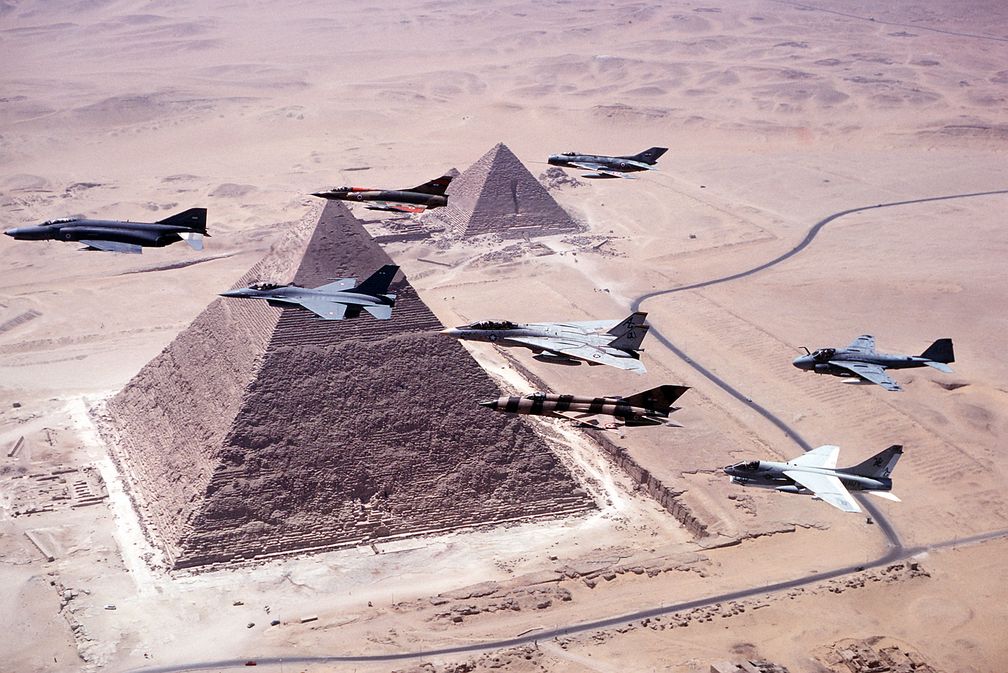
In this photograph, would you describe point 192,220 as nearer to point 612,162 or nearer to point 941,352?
point 612,162

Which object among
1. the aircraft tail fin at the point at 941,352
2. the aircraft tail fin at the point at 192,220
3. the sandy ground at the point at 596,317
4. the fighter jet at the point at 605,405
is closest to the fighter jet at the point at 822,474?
the aircraft tail fin at the point at 941,352

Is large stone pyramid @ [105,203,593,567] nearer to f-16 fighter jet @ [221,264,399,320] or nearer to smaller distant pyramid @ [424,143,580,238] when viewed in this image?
f-16 fighter jet @ [221,264,399,320]

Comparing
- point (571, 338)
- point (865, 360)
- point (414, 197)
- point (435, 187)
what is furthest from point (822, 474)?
point (414, 197)

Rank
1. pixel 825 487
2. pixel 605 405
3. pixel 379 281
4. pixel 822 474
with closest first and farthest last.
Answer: pixel 379 281 < pixel 605 405 < pixel 825 487 < pixel 822 474

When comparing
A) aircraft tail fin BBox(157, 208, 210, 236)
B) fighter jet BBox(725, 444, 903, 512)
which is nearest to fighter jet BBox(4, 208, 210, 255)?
aircraft tail fin BBox(157, 208, 210, 236)

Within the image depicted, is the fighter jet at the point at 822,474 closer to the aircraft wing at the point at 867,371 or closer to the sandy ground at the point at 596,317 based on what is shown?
the aircraft wing at the point at 867,371

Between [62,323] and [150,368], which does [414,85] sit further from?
[150,368]
